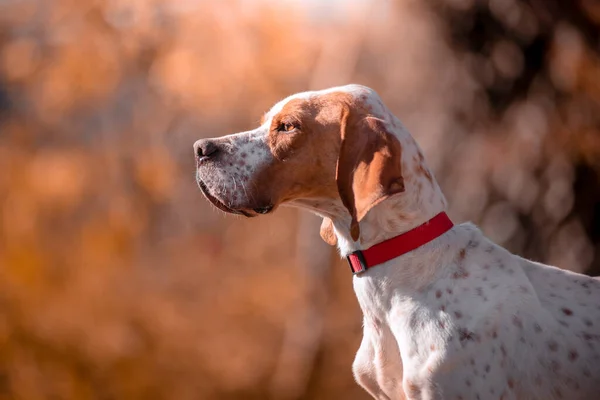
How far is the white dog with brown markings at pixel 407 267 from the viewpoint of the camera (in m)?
2.83

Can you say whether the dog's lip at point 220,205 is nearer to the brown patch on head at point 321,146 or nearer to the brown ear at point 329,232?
the brown patch on head at point 321,146

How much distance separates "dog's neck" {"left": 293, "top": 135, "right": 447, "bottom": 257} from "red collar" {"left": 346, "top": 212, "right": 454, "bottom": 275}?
0.7 inches

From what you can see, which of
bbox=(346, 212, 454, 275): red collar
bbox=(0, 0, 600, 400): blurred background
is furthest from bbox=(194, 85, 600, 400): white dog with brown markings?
bbox=(0, 0, 600, 400): blurred background

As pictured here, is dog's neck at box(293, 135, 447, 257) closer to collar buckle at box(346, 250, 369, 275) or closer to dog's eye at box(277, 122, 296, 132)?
Result: collar buckle at box(346, 250, 369, 275)

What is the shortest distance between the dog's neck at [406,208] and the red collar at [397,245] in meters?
0.02

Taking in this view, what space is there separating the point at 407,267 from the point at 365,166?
417 millimetres

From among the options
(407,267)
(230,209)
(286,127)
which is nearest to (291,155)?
(286,127)

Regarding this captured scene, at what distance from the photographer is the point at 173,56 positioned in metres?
12.4

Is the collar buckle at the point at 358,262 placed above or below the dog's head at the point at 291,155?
below

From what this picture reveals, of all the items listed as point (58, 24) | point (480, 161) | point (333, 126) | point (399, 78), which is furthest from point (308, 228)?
point (333, 126)

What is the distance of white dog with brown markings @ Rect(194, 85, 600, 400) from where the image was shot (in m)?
2.83

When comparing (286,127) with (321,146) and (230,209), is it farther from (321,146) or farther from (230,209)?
(230,209)

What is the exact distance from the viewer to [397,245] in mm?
2988

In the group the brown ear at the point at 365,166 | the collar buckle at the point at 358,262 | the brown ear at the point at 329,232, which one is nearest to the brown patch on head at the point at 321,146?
the brown ear at the point at 365,166
